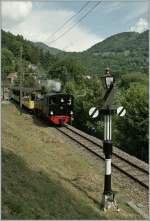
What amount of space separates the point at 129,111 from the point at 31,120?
892 cm

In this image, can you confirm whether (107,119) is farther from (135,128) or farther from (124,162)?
(135,128)

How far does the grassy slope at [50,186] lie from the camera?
304 inches

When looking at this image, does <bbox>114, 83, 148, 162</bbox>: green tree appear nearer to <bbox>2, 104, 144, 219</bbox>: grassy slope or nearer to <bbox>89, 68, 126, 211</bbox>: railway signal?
<bbox>2, 104, 144, 219</bbox>: grassy slope

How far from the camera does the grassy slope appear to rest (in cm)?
771

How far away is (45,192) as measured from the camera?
359 inches

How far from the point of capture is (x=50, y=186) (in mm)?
9891

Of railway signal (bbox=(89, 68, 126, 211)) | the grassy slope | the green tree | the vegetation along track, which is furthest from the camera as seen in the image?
the green tree

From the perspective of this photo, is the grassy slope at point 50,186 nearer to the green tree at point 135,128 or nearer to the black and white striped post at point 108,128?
the black and white striped post at point 108,128

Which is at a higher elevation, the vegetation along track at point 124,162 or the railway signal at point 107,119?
the railway signal at point 107,119

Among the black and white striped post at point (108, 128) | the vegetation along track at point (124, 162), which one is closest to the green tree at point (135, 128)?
the vegetation along track at point (124, 162)

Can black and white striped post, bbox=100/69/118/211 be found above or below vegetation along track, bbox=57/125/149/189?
above

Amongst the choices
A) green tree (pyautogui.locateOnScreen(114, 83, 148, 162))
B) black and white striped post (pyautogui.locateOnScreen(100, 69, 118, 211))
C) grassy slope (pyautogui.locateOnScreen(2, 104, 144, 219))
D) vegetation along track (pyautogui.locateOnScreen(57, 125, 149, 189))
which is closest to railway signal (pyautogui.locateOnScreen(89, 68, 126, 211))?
black and white striped post (pyautogui.locateOnScreen(100, 69, 118, 211))

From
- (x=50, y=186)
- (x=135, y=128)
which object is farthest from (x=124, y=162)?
(x=135, y=128)

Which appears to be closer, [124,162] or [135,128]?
[124,162]
